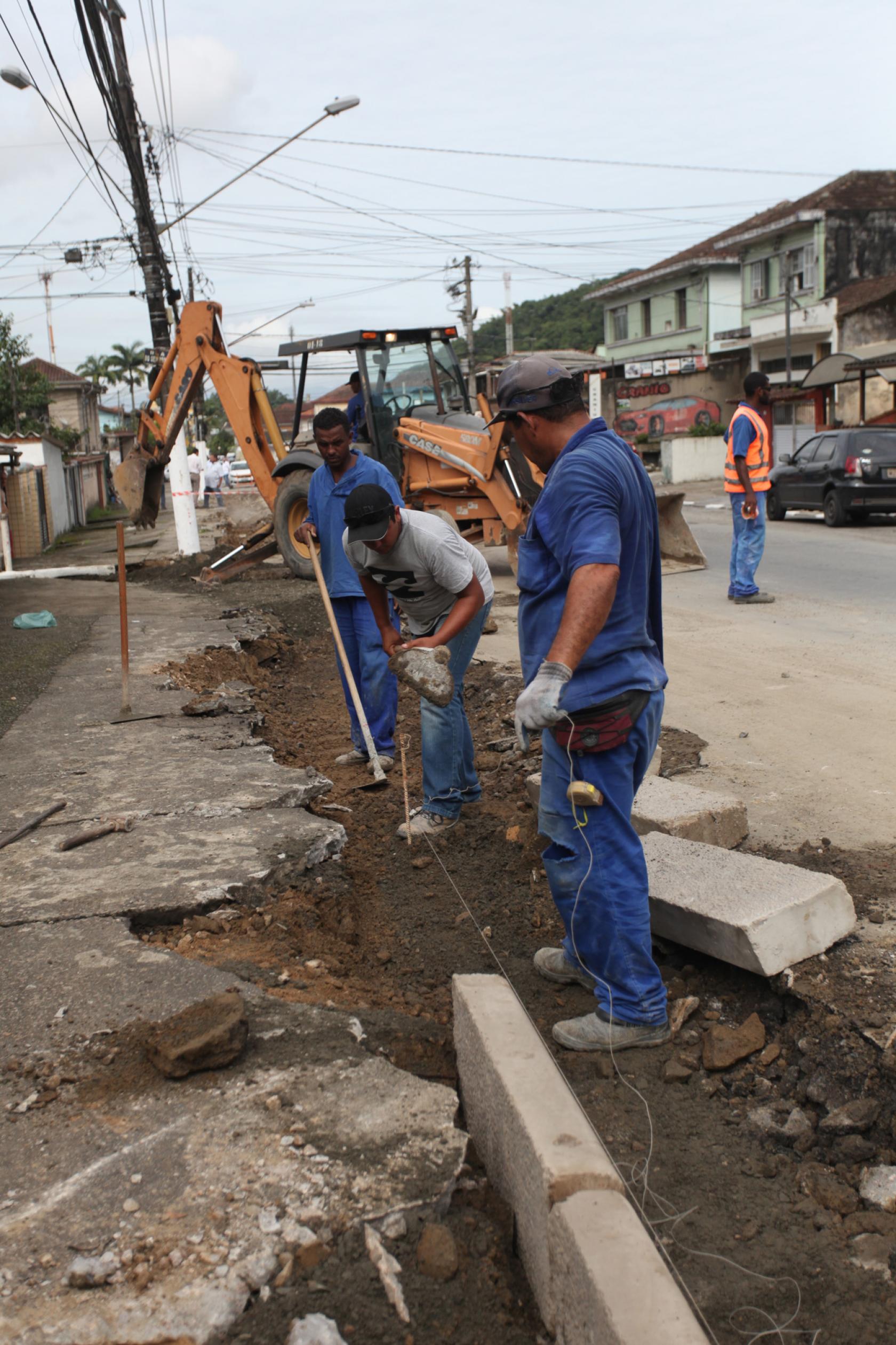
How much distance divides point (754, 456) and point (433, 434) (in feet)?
12.0

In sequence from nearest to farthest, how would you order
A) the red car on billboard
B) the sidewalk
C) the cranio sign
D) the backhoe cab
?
1. the sidewalk
2. the backhoe cab
3. the red car on billboard
4. the cranio sign

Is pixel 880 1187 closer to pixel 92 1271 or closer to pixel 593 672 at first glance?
pixel 593 672

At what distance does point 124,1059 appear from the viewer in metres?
2.84

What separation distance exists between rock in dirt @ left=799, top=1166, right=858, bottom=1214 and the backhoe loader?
9107 mm

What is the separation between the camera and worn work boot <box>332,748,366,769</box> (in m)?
6.22

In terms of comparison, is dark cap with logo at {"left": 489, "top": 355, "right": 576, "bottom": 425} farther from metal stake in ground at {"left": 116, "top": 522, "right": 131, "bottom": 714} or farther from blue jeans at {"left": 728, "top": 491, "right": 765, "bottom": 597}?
blue jeans at {"left": 728, "top": 491, "right": 765, "bottom": 597}

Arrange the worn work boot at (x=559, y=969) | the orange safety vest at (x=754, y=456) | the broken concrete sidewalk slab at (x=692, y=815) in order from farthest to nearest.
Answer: the orange safety vest at (x=754, y=456) < the broken concrete sidewalk slab at (x=692, y=815) < the worn work boot at (x=559, y=969)

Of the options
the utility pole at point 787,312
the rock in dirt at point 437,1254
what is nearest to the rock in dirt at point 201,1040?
the rock in dirt at point 437,1254

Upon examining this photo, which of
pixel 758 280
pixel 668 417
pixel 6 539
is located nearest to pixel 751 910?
pixel 6 539

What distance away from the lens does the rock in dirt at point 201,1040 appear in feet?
9.03

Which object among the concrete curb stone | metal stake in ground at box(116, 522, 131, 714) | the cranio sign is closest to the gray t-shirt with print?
the concrete curb stone

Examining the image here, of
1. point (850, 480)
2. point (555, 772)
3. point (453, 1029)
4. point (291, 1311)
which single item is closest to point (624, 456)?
point (555, 772)

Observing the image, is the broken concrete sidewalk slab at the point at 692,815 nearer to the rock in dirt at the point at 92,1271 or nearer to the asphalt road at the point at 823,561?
the rock in dirt at the point at 92,1271

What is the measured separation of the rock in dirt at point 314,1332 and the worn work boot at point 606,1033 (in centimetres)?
126
